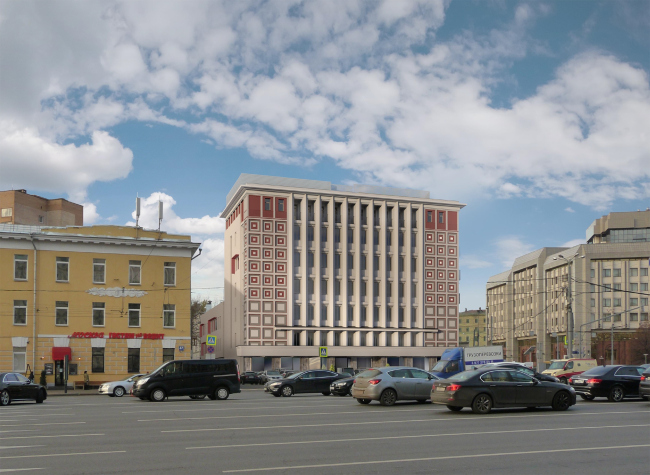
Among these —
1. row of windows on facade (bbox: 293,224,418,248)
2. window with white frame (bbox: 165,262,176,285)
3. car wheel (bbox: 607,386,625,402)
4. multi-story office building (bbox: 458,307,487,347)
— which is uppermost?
row of windows on facade (bbox: 293,224,418,248)

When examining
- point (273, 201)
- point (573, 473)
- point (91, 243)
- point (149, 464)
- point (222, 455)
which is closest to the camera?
point (573, 473)

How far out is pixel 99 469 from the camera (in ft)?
36.3

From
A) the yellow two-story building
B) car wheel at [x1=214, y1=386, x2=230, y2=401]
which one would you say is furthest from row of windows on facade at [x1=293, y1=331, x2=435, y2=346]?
car wheel at [x1=214, y1=386, x2=230, y2=401]

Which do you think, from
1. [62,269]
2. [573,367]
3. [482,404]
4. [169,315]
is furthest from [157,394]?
[573,367]

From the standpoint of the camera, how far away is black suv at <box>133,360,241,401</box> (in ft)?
98.9

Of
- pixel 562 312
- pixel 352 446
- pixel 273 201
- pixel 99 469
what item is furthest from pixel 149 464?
pixel 562 312

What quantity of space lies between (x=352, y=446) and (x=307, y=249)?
224ft

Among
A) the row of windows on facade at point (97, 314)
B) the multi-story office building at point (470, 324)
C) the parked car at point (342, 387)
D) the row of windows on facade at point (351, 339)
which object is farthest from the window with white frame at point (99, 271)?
the multi-story office building at point (470, 324)

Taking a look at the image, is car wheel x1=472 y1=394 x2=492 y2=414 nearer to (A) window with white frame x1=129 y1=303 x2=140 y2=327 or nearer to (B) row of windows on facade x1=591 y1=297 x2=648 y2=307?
(A) window with white frame x1=129 y1=303 x2=140 y2=327

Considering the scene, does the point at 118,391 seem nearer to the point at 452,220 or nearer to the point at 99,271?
the point at 99,271

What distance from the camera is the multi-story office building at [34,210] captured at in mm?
78438

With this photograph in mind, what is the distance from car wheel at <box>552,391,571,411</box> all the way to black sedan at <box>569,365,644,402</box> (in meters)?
4.98

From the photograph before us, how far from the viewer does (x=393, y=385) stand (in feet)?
80.8

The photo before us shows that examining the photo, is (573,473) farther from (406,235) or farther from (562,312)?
(562,312)
